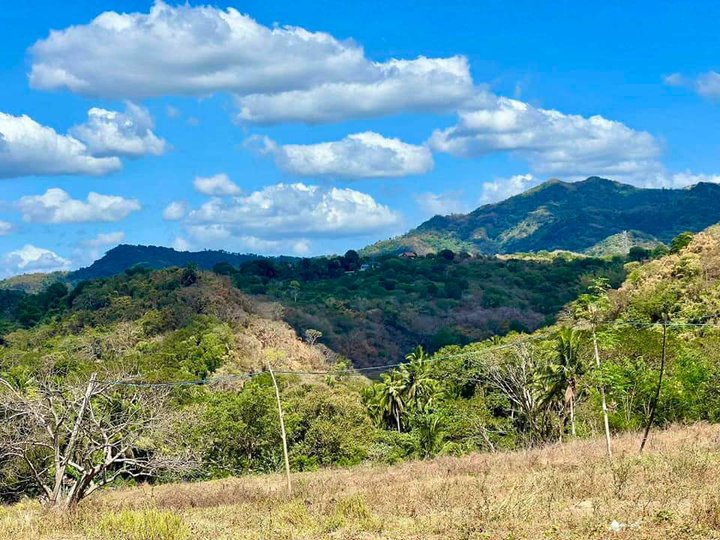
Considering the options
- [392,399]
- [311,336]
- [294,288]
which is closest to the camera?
[392,399]

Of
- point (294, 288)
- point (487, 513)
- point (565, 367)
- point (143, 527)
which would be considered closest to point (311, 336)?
point (294, 288)

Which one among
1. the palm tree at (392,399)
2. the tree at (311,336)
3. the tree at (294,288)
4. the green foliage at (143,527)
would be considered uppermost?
the tree at (294,288)

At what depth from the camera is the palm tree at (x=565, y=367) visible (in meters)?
40.9

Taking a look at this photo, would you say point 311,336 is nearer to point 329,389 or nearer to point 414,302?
point 329,389

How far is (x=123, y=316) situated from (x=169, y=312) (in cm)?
896

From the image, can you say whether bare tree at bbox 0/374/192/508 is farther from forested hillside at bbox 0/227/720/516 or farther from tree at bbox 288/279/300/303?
tree at bbox 288/279/300/303

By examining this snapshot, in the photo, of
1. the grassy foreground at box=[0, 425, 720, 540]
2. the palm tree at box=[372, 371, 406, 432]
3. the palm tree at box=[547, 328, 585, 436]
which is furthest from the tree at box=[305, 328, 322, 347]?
the grassy foreground at box=[0, 425, 720, 540]

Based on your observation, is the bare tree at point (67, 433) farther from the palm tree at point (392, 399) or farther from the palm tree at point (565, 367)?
the palm tree at point (392, 399)

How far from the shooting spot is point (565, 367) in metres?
41.5

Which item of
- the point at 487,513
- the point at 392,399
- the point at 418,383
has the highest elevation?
the point at 487,513

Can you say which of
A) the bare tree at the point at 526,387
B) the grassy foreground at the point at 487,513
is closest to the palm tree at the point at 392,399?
the bare tree at the point at 526,387

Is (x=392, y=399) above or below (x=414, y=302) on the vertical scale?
below

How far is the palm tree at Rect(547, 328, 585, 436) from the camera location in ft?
134

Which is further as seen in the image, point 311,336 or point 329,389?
point 311,336
